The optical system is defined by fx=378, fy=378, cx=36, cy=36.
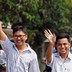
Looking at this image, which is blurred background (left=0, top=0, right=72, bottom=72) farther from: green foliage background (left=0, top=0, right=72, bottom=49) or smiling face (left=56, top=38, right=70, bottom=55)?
smiling face (left=56, top=38, right=70, bottom=55)

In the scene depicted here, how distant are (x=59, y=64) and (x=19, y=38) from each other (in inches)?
25.4

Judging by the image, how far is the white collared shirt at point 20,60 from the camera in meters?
5.15

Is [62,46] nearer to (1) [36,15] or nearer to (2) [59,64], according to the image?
(2) [59,64]

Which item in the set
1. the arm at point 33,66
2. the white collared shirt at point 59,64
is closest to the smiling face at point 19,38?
the arm at point 33,66

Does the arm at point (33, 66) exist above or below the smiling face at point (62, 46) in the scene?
below

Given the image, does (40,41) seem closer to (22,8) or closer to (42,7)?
(42,7)

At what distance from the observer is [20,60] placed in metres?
5.18

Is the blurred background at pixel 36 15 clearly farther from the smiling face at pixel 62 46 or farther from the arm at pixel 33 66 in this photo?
the smiling face at pixel 62 46

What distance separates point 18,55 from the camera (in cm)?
519

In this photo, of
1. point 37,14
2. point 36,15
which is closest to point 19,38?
point 36,15

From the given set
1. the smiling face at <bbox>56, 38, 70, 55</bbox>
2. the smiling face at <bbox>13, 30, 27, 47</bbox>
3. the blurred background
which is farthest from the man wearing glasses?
the blurred background

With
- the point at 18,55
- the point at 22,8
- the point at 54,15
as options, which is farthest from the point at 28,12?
the point at 18,55

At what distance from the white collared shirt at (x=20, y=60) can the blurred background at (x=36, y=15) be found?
6057 millimetres

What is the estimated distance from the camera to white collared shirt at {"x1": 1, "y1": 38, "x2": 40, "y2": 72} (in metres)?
5.15
